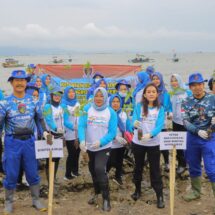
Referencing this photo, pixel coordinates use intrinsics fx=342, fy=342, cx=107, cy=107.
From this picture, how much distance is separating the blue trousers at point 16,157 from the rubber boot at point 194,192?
2.70 metres

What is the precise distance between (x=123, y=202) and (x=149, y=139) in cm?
127

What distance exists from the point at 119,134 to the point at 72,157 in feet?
3.61

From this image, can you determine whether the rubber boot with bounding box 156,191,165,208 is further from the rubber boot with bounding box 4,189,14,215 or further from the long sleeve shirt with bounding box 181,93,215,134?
the rubber boot with bounding box 4,189,14,215

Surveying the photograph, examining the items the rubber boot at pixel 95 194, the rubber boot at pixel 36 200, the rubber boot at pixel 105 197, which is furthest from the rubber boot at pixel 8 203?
the rubber boot at pixel 105 197

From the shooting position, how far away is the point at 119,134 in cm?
657

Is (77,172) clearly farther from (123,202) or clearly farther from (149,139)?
(149,139)

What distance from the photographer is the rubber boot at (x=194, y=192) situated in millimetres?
5949

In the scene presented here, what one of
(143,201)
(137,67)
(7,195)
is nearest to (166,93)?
(143,201)

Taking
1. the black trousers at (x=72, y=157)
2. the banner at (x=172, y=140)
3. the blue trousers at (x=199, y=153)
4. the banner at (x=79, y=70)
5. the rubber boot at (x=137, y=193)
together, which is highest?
the banner at (x=79, y=70)

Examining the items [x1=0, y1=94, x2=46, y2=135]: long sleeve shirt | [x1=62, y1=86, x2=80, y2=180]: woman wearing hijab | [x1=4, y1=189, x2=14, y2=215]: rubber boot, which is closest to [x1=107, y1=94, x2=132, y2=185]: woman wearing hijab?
[x1=62, y1=86, x2=80, y2=180]: woman wearing hijab

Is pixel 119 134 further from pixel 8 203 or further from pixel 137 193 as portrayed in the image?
pixel 8 203

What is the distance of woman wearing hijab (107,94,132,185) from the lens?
6449 mm

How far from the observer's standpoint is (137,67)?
381 inches

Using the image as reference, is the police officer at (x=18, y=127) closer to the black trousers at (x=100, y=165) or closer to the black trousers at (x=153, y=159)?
the black trousers at (x=100, y=165)
